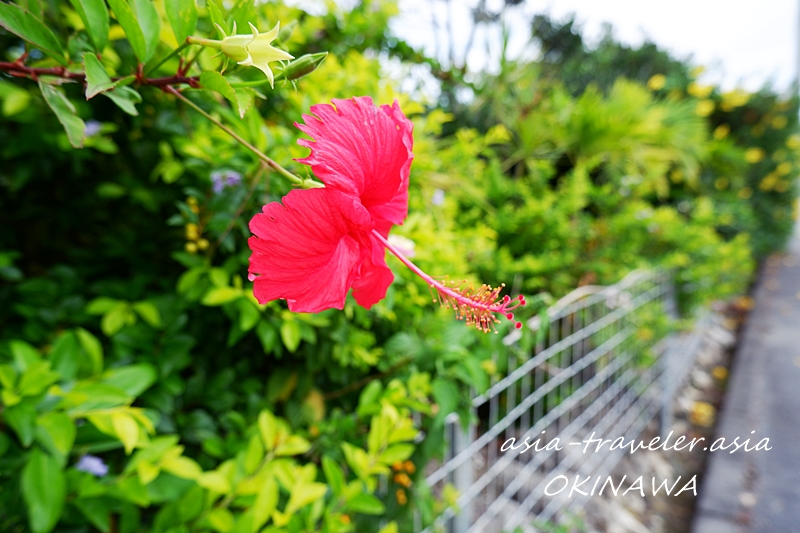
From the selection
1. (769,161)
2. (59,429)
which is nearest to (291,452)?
(59,429)

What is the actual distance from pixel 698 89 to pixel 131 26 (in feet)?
25.0

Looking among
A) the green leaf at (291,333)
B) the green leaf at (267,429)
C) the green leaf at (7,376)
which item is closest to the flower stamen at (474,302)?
the green leaf at (291,333)

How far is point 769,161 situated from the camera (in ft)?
22.4

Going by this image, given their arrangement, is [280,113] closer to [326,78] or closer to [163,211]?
[326,78]

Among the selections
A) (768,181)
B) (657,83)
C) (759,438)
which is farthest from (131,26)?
(768,181)

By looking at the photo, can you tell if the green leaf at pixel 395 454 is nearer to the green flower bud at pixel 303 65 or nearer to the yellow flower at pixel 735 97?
the green flower bud at pixel 303 65

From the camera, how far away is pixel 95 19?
1.61 ft

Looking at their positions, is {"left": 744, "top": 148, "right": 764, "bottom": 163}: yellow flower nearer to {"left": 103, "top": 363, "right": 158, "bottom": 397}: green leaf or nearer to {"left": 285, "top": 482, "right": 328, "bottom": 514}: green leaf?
{"left": 285, "top": 482, "right": 328, "bottom": 514}: green leaf

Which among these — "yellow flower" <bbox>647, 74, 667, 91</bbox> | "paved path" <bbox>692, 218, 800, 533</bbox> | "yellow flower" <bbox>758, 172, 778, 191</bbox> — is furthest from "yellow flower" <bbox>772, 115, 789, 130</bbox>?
"paved path" <bbox>692, 218, 800, 533</bbox>

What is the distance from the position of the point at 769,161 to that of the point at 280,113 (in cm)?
786

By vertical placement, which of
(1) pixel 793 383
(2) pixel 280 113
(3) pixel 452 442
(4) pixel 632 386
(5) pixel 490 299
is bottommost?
(1) pixel 793 383

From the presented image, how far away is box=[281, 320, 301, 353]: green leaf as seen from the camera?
88 cm

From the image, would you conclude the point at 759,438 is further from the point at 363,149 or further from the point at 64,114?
the point at 64,114

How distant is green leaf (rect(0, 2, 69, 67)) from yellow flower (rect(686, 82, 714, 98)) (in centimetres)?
758
